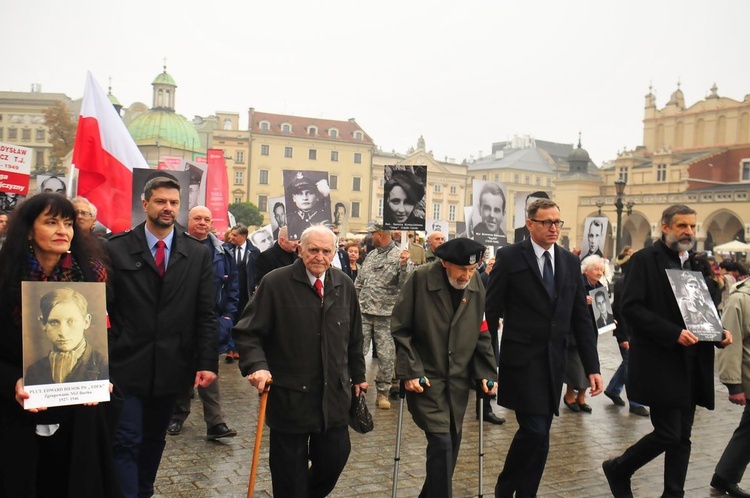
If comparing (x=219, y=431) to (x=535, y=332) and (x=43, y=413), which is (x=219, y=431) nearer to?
(x=535, y=332)

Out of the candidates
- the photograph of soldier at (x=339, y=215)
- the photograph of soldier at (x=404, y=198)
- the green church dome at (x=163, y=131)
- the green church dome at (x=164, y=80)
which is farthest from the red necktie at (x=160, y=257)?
the green church dome at (x=164, y=80)

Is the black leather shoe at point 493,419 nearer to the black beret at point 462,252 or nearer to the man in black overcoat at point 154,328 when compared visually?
the black beret at point 462,252

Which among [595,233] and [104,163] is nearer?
[104,163]

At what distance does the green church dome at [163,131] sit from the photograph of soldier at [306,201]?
7130 centimetres

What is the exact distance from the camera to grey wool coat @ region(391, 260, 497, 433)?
5.06 m

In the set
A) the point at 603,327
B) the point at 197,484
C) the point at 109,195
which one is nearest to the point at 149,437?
the point at 197,484

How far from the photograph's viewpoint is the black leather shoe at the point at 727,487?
19.6ft

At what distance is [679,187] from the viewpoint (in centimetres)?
7588

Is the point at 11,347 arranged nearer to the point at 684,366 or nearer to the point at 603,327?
the point at 684,366

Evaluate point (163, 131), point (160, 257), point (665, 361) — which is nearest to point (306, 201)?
point (160, 257)

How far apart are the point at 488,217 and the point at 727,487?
5.86 metres

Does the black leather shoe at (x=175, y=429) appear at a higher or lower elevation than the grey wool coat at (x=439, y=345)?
lower

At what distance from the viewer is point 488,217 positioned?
36.8 ft

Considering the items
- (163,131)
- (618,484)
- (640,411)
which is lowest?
(640,411)
